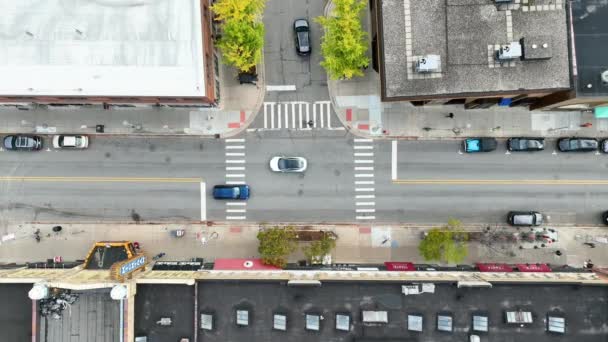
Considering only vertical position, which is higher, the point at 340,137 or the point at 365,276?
the point at 340,137

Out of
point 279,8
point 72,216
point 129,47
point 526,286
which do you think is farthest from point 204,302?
point 279,8

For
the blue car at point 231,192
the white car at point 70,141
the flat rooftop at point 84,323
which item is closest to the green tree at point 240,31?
the blue car at point 231,192

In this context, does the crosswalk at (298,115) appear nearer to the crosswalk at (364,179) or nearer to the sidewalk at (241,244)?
the crosswalk at (364,179)

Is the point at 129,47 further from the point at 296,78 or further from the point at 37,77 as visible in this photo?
the point at 296,78

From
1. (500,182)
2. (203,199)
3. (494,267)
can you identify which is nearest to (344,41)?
(203,199)

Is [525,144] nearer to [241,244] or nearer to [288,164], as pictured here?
[288,164]
